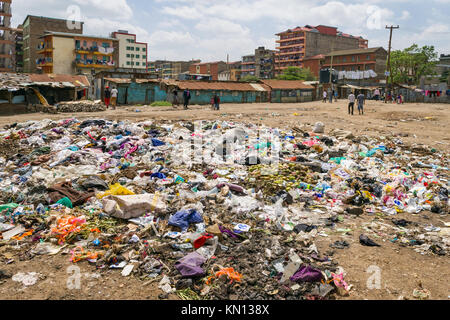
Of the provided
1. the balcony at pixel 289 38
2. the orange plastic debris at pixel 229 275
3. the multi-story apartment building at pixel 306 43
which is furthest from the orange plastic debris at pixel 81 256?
the balcony at pixel 289 38

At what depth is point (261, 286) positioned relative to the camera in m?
3.66

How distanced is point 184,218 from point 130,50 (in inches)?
3062

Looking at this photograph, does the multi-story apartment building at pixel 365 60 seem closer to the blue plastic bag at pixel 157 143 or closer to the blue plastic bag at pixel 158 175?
the blue plastic bag at pixel 157 143

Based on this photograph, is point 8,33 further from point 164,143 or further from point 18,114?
point 164,143

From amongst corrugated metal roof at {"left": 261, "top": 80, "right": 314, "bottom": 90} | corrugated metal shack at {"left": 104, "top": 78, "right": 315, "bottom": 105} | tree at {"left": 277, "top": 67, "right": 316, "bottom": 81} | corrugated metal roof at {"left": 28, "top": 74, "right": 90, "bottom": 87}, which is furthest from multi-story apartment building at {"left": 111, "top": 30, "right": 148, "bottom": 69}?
corrugated metal roof at {"left": 28, "top": 74, "right": 90, "bottom": 87}

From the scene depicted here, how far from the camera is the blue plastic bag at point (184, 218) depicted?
4.82 metres

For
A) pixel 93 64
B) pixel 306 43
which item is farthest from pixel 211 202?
pixel 306 43

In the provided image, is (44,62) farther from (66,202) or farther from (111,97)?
(66,202)

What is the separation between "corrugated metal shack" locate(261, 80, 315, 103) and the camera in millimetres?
33938

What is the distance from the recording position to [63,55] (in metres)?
49.8

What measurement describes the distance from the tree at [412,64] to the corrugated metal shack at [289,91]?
80.2 ft

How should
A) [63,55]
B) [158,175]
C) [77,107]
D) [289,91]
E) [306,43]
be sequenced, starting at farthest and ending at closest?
[306,43] < [63,55] < [289,91] < [77,107] < [158,175]
